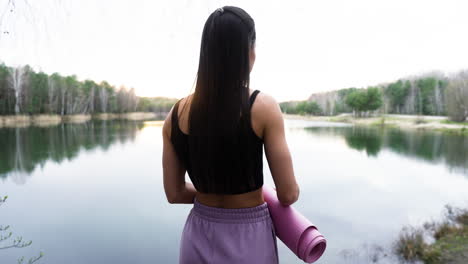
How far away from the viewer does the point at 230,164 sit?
2.92ft

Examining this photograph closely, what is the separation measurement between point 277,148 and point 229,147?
0.14 m

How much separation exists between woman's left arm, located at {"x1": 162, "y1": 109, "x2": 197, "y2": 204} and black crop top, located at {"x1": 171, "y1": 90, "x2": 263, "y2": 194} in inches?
1.2

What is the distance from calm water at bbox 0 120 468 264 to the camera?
6.60 metres

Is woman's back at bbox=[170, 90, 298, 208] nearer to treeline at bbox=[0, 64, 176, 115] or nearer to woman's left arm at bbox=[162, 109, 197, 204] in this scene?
woman's left arm at bbox=[162, 109, 197, 204]

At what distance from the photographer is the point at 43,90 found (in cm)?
3422

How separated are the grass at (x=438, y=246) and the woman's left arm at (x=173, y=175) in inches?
199

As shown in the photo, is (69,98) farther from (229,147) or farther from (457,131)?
(457,131)

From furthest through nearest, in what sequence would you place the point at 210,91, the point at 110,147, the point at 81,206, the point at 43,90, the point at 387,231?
1. the point at 43,90
2. the point at 110,147
3. the point at 81,206
4. the point at 387,231
5. the point at 210,91

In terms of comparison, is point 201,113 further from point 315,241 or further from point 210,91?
point 315,241

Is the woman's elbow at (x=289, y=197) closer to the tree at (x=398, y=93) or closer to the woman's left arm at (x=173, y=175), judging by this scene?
the woman's left arm at (x=173, y=175)

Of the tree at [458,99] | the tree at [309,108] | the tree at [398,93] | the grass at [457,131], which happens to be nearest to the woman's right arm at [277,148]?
the grass at [457,131]

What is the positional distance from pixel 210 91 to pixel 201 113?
0.07 meters

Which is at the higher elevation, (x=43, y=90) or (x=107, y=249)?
(x=43, y=90)

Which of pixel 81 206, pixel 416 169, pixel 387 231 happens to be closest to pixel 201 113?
pixel 387 231
